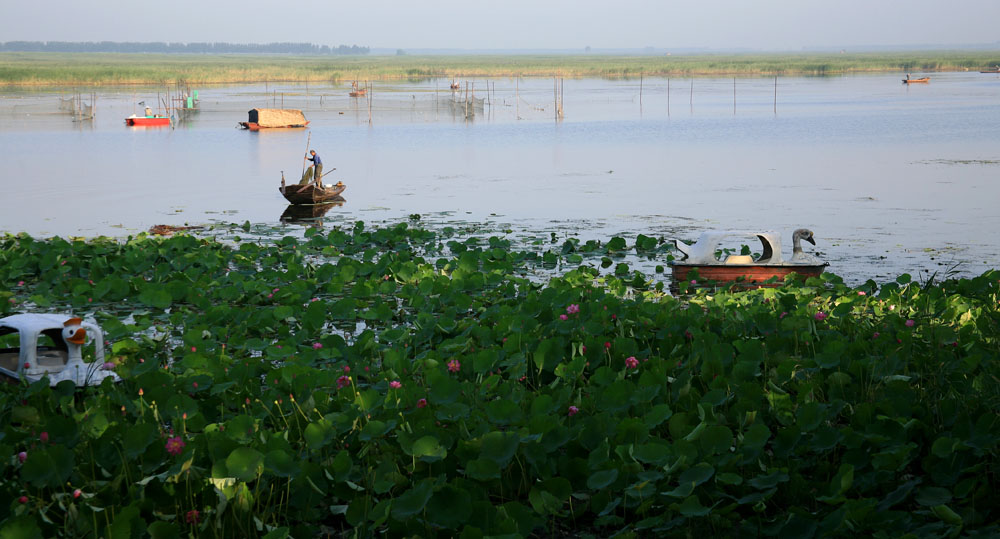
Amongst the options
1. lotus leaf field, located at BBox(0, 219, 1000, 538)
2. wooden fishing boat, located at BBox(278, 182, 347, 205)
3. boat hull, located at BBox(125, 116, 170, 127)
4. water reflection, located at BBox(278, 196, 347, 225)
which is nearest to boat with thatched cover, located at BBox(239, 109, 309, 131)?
boat hull, located at BBox(125, 116, 170, 127)

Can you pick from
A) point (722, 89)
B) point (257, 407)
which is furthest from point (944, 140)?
point (722, 89)

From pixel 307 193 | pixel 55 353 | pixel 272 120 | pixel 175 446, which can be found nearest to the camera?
pixel 175 446

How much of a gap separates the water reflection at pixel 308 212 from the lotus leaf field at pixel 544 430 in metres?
12.2

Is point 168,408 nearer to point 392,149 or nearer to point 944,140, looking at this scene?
point 392,149

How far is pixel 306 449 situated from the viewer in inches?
201

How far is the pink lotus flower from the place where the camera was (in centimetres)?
462

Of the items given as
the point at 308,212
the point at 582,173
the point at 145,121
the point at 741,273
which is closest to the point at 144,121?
the point at 145,121

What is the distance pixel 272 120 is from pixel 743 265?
43.1 m

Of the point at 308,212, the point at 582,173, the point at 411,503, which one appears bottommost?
the point at 308,212

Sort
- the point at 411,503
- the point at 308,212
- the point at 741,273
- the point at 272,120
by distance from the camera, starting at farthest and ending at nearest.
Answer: the point at 272,120, the point at 308,212, the point at 741,273, the point at 411,503

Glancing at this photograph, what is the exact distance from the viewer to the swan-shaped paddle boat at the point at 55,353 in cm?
650

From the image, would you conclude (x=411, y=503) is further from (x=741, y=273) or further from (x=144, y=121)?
(x=144, y=121)

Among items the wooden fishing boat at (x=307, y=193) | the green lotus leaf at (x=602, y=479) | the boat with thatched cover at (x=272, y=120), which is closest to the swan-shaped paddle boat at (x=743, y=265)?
the green lotus leaf at (x=602, y=479)

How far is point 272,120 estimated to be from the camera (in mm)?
51375
